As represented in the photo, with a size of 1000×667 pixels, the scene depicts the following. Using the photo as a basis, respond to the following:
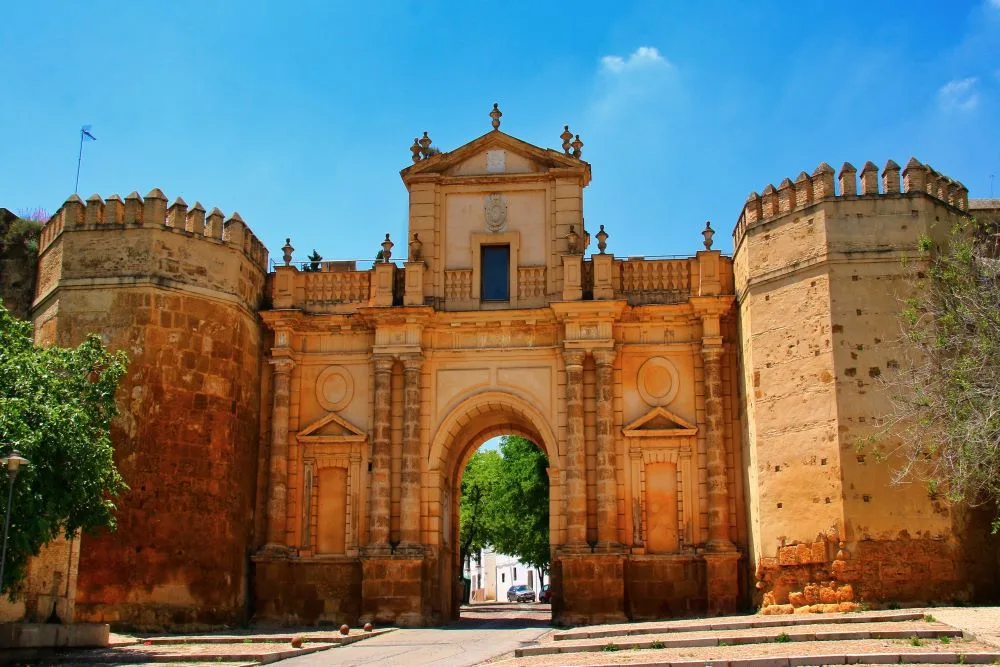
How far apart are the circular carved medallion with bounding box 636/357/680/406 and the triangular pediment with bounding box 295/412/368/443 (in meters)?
6.17

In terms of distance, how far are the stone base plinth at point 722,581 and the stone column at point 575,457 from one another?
2.62m

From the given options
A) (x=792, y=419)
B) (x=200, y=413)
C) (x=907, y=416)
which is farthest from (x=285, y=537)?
(x=907, y=416)

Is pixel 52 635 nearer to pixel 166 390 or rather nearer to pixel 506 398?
pixel 166 390

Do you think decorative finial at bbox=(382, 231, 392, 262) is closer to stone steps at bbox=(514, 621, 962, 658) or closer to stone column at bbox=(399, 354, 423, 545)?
stone column at bbox=(399, 354, 423, 545)

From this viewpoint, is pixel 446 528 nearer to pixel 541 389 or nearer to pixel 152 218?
pixel 541 389

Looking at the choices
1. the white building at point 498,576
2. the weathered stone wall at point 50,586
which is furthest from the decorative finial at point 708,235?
the white building at point 498,576

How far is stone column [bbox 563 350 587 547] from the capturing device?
78.3 feet

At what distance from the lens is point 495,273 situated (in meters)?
26.2

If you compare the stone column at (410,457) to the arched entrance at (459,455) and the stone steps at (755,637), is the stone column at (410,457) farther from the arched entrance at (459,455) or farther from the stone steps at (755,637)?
the stone steps at (755,637)

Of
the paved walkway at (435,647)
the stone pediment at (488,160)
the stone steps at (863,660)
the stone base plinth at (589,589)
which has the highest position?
the stone pediment at (488,160)

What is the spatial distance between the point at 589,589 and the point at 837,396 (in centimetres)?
627

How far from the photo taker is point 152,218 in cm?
2402

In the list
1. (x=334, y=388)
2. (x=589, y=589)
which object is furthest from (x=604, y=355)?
(x=334, y=388)

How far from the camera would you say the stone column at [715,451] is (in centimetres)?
2378
